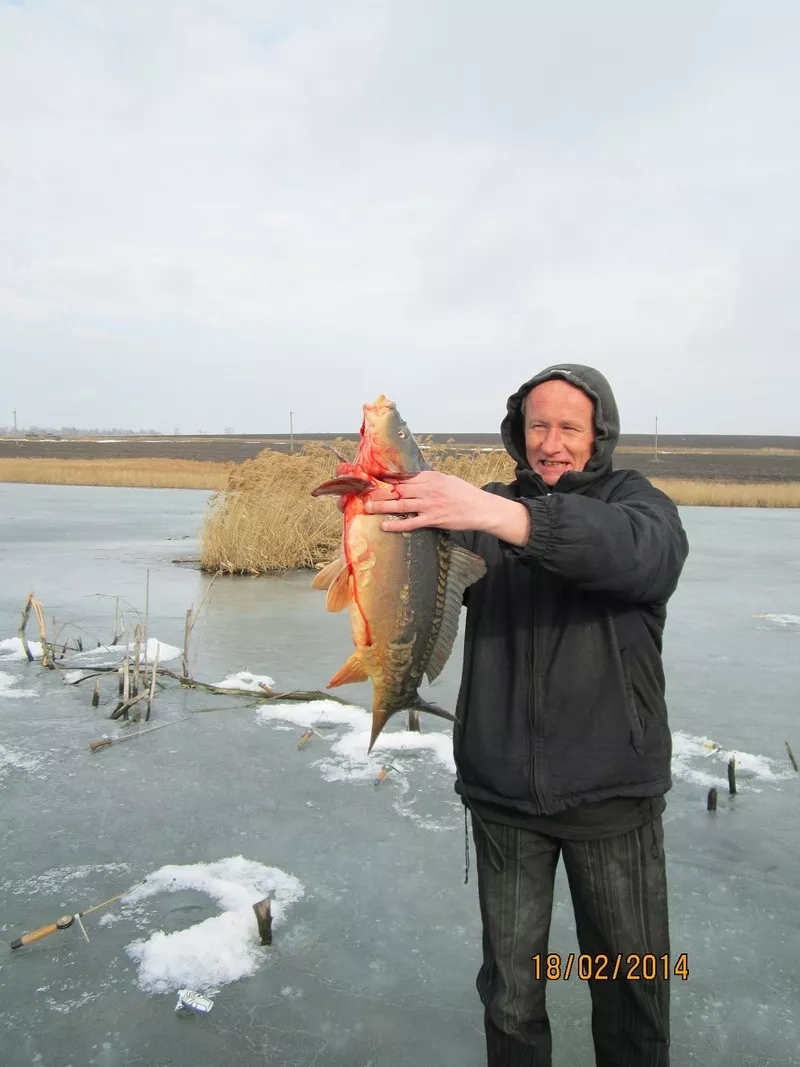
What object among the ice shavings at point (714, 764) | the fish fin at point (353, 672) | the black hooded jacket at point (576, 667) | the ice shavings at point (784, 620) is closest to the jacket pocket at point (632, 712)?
the black hooded jacket at point (576, 667)

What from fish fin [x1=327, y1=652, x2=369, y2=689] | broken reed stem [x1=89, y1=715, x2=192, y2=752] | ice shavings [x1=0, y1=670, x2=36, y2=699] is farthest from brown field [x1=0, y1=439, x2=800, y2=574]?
fish fin [x1=327, y1=652, x2=369, y2=689]

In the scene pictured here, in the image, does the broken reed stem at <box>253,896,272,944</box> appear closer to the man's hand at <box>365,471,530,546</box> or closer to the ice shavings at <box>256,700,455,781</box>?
the ice shavings at <box>256,700,455,781</box>

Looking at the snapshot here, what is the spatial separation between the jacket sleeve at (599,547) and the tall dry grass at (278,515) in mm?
10637

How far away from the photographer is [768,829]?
15.2 ft

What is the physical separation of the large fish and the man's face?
1.47ft

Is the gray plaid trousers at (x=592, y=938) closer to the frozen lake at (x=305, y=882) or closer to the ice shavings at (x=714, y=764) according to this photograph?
the frozen lake at (x=305, y=882)

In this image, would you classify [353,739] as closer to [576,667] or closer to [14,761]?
[14,761]

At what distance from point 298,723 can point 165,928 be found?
2.73 meters

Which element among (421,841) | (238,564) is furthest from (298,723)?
(238,564)

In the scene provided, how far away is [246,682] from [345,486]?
545cm

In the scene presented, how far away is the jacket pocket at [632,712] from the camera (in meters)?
2.54

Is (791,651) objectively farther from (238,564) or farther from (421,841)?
(238,564)

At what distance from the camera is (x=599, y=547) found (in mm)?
2256
